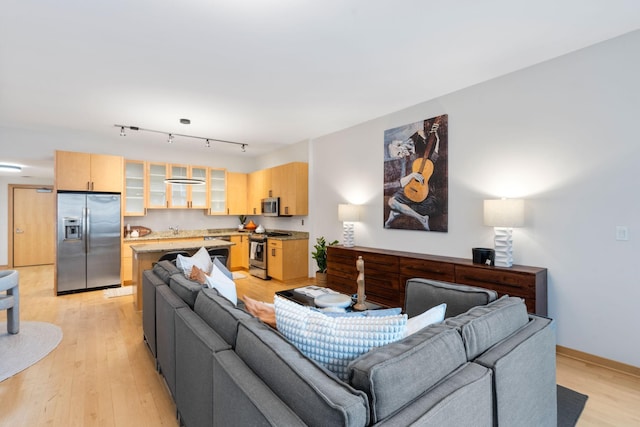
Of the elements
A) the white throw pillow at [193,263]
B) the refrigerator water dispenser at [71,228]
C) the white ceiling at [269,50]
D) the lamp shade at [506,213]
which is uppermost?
the white ceiling at [269,50]

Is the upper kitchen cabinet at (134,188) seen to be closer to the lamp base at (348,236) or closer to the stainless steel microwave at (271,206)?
the stainless steel microwave at (271,206)

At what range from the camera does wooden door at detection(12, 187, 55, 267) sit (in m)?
7.53

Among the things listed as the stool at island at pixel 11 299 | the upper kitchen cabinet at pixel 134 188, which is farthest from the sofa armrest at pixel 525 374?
the upper kitchen cabinet at pixel 134 188

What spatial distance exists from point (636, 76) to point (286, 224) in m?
5.42

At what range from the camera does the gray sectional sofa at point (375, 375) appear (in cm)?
95

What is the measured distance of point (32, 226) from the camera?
25.3ft

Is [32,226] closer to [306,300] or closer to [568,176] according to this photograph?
[306,300]

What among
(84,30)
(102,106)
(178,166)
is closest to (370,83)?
(84,30)

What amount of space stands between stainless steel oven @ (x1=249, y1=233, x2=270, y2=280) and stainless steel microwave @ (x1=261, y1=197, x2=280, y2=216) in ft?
1.78

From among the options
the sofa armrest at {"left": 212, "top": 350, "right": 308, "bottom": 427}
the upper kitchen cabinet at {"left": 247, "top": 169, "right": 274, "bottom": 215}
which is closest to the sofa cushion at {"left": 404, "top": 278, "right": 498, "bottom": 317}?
the sofa armrest at {"left": 212, "top": 350, "right": 308, "bottom": 427}

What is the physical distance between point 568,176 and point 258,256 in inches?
195

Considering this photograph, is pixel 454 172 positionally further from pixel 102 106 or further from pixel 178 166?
pixel 178 166

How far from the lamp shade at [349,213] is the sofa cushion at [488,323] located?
3.07 metres

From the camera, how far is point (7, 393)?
2.30 m
